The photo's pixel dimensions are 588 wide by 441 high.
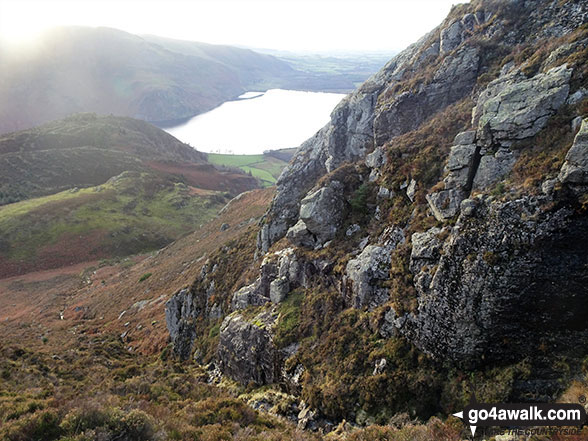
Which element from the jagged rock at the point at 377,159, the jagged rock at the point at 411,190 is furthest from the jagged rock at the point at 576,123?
the jagged rock at the point at 377,159

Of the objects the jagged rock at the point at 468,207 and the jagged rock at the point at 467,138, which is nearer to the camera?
the jagged rock at the point at 468,207

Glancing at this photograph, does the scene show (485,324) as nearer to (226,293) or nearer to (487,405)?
(487,405)

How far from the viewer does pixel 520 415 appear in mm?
9484

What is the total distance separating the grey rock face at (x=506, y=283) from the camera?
9.77 meters

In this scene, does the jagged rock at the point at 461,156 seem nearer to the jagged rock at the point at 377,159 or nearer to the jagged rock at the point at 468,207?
the jagged rock at the point at 468,207

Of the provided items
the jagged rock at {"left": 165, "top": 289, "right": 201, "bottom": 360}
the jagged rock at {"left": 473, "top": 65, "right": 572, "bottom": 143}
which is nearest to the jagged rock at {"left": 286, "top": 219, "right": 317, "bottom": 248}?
the jagged rock at {"left": 473, "top": 65, "right": 572, "bottom": 143}

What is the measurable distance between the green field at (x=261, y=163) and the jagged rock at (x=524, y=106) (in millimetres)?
130584

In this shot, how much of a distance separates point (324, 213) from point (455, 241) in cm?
804

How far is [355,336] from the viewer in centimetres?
1370

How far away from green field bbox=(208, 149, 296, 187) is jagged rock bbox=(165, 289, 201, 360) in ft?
380

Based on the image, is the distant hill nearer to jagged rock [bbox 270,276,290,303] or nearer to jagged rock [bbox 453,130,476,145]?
jagged rock [bbox 270,276,290,303]

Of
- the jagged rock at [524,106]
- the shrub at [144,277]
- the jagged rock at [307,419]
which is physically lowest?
the shrub at [144,277]

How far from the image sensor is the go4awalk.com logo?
8.55m

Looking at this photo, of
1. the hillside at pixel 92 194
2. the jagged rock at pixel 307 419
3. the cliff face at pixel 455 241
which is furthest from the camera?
the hillside at pixel 92 194
